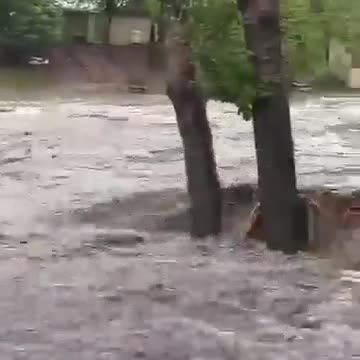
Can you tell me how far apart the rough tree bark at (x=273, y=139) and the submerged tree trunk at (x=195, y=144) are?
14.1 inches

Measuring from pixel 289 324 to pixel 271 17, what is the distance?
5.45 feet

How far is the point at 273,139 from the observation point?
453 centimetres

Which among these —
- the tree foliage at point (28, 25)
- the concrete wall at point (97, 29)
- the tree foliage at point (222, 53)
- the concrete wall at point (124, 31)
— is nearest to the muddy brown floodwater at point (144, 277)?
the tree foliage at point (222, 53)

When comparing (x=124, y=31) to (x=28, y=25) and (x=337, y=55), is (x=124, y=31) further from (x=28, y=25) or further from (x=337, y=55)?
(x=337, y=55)

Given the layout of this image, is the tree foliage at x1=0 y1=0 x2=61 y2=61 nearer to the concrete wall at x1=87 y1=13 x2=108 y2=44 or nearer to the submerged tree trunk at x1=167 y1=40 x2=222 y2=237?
the concrete wall at x1=87 y1=13 x2=108 y2=44

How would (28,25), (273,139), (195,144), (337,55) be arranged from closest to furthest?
(273,139)
(195,144)
(337,55)
(28,25)

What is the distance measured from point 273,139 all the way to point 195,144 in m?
0.51

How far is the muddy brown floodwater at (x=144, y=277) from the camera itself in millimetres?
2982

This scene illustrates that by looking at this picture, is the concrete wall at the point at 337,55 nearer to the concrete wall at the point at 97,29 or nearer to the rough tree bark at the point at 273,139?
the rough tree bark at the point at 273,139

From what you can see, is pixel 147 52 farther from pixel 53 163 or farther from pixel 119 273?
→ pixel 119 273

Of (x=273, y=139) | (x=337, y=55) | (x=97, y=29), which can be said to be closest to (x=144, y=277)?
(x=273, y=139)

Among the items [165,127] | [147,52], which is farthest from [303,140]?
[147,52]

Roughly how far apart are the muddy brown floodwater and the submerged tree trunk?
132 millimetres

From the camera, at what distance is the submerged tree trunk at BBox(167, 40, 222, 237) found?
4.70 m
